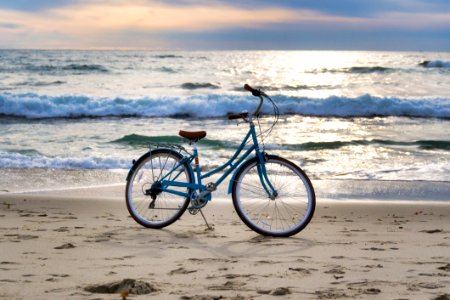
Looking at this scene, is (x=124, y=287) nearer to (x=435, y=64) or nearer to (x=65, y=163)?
(x=65, y=163)

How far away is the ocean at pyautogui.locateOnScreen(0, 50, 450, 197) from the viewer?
10.3 meters

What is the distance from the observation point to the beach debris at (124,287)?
3.75 metres

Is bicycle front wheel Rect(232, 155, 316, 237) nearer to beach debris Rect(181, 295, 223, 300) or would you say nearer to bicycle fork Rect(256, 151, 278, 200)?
bicycle fork Rect(256, 151, 278, 200)

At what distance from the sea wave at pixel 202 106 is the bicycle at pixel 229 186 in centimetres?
1640

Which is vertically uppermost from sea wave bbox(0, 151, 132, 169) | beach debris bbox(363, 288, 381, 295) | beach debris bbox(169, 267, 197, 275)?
sea wave bbox(0, 151, 132, 169)

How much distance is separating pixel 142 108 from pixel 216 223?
1734 centimetres

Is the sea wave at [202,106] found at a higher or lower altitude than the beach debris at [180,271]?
higher

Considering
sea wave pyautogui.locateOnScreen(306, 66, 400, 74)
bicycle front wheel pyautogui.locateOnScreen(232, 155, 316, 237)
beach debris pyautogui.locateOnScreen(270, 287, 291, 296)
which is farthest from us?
sea wave pyautogui.locateOnScreen(306, 66, 400, 74)

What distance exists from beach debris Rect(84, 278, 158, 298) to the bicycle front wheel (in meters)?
1.83

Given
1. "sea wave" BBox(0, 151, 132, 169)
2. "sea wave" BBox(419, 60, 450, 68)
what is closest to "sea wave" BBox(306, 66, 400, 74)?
"sea wave" BBox(419, 60, 450, 68)

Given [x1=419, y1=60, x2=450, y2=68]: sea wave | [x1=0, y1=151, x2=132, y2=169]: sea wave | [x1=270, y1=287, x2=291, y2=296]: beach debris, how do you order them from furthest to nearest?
[x1=419, y1=60, x2=450, y2=68]: sea wave, [x1=0, y1=151, x2=132, y2=169]: sea wave, [x1=270, y1=287, x2=291, y2=296]: beach debris

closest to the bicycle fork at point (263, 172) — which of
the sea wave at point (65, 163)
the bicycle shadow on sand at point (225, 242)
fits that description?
the bicycle shadow on sand at point (225, 242)

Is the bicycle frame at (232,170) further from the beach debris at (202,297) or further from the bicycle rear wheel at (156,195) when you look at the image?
the beach debris at (202,297)

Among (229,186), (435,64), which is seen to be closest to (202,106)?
(229,186)
